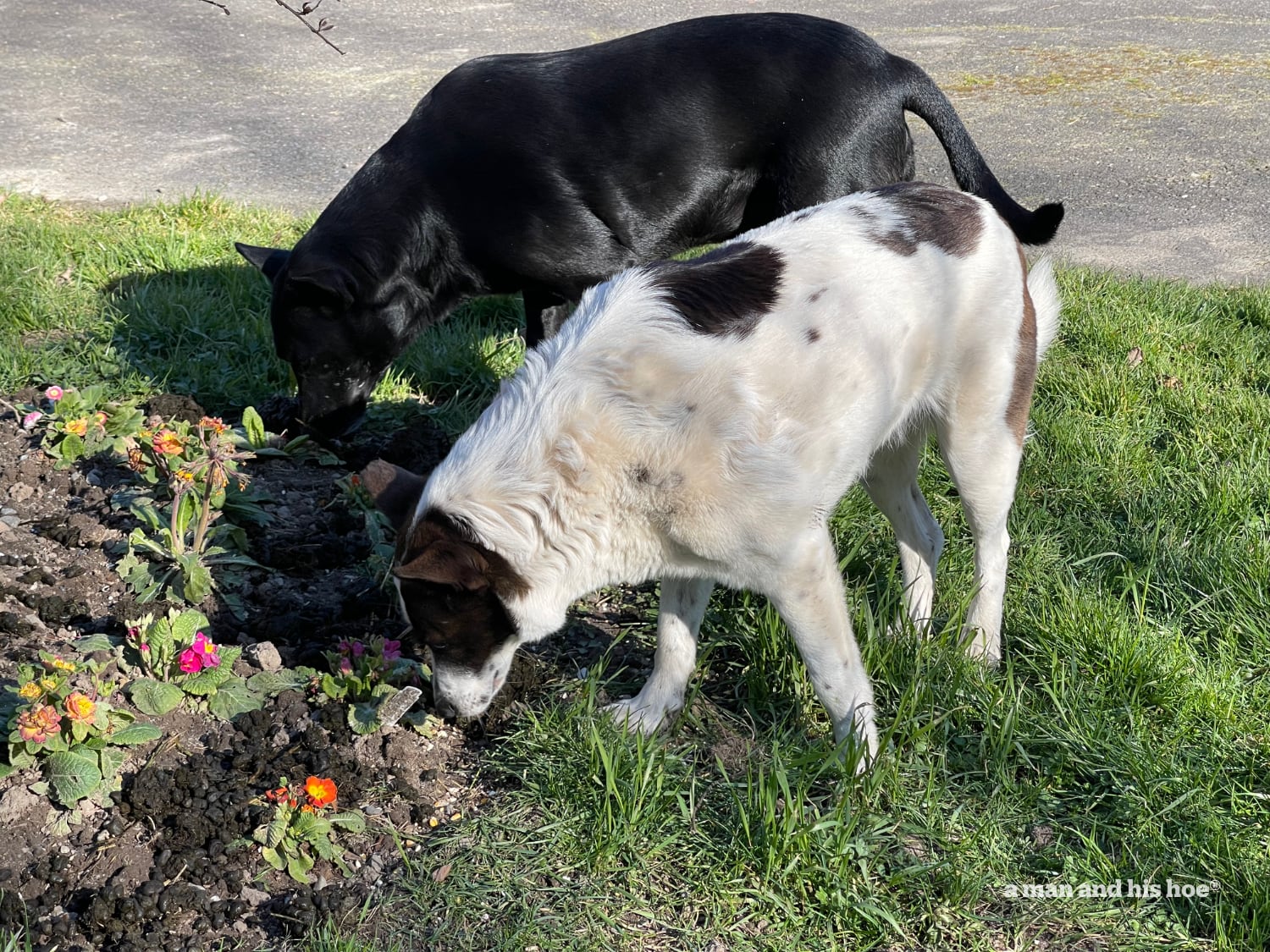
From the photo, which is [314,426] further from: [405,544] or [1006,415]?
[1006,415]

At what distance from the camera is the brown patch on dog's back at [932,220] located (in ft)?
10.9

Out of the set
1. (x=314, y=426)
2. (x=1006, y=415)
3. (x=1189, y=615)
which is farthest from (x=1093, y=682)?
(x=314, y=426)

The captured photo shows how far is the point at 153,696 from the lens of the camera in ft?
10.4

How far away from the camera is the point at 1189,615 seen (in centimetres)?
A: 376

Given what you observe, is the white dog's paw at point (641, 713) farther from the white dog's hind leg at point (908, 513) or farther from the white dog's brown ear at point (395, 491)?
the white dog's hind leg at point (908, 513)

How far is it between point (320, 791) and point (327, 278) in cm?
230

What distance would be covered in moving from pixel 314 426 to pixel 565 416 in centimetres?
216

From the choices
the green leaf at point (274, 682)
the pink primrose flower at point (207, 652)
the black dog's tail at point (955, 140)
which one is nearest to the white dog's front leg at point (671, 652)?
the green leaf at point (274, 682)

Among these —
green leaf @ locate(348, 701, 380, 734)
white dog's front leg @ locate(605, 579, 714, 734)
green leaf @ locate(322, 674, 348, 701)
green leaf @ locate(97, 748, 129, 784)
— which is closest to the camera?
green leaf @ locate(97, 748, 129, 784)

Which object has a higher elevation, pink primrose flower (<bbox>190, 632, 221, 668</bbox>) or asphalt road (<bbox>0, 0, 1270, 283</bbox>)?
pink primrose flower (<bbox>190, 632, 221, 668</bbox>)

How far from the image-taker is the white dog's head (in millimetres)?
2783

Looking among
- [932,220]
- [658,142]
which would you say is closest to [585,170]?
[658,142]

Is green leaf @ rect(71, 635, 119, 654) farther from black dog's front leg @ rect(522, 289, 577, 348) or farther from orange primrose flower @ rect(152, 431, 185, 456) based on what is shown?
black dog's front leg @ rect(522, 289, 577, 348)

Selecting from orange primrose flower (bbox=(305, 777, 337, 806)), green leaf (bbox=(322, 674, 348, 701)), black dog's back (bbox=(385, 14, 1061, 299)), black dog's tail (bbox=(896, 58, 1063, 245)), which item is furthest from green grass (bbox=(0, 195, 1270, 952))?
black dog's back (bbox=(385, 14, 1061, 299))
